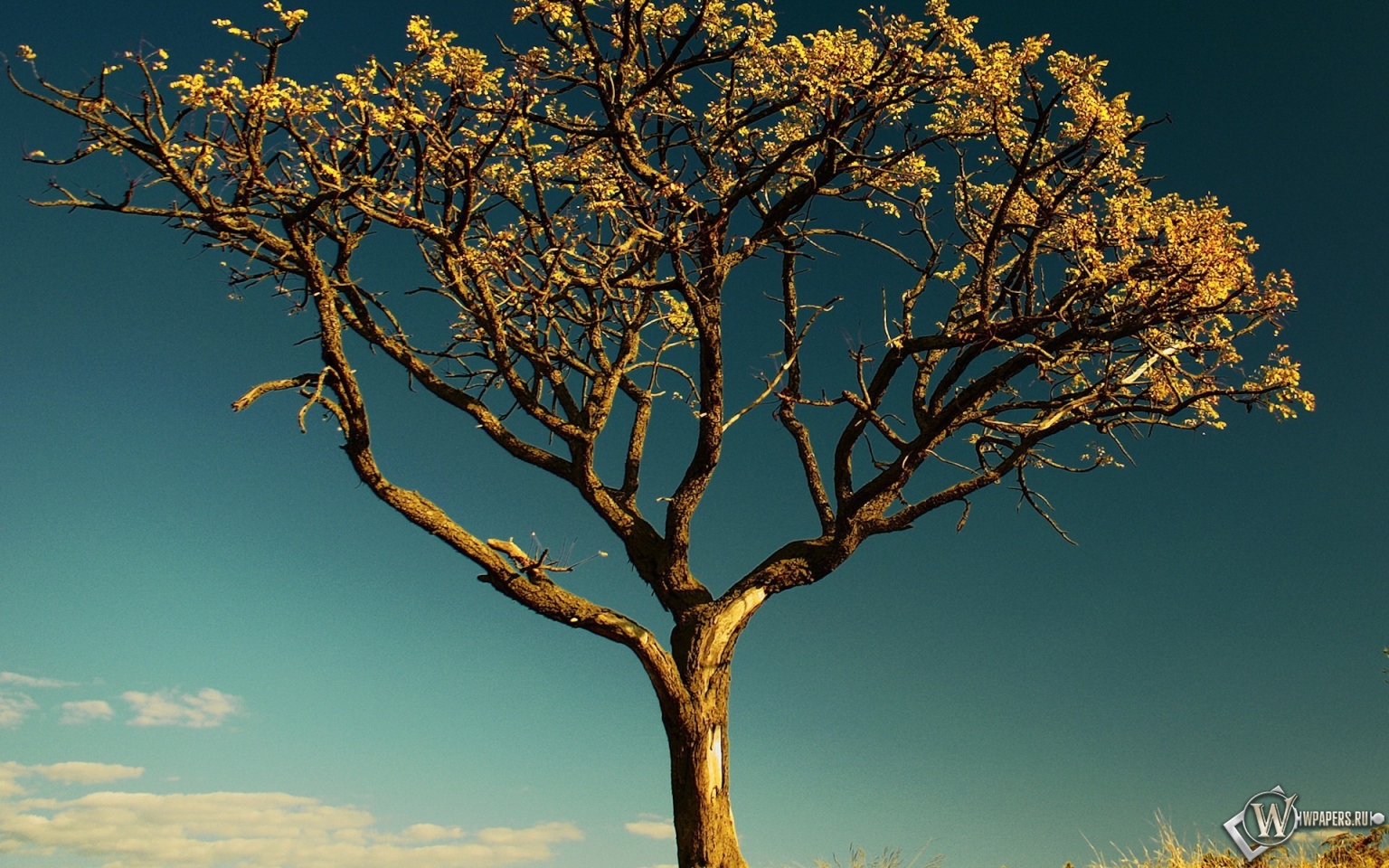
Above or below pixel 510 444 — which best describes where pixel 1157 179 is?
above

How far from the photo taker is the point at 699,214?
1307cm

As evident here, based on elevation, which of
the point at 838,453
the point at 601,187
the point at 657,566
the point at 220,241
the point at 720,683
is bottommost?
the point at 720,683

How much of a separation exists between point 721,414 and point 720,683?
331 cm

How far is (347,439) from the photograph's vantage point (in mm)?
12266

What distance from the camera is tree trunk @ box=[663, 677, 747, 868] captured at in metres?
11.1

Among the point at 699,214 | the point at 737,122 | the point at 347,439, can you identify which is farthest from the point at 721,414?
the point at 347,439

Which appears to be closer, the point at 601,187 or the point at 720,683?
the point at 720,683

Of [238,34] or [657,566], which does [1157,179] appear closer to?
[657,566]

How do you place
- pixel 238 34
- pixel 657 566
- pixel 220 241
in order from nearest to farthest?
pixel 238 34 < pixel 220 241 < pixel 657 566

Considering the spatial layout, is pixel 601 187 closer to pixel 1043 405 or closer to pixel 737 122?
pixel 737 122

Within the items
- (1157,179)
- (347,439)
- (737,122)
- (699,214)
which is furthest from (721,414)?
(1157,179)

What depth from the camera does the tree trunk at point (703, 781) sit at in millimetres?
11078

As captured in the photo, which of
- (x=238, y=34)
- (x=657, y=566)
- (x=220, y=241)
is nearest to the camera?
(x=238, y=34)

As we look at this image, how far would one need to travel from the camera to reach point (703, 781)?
11.3 metres
